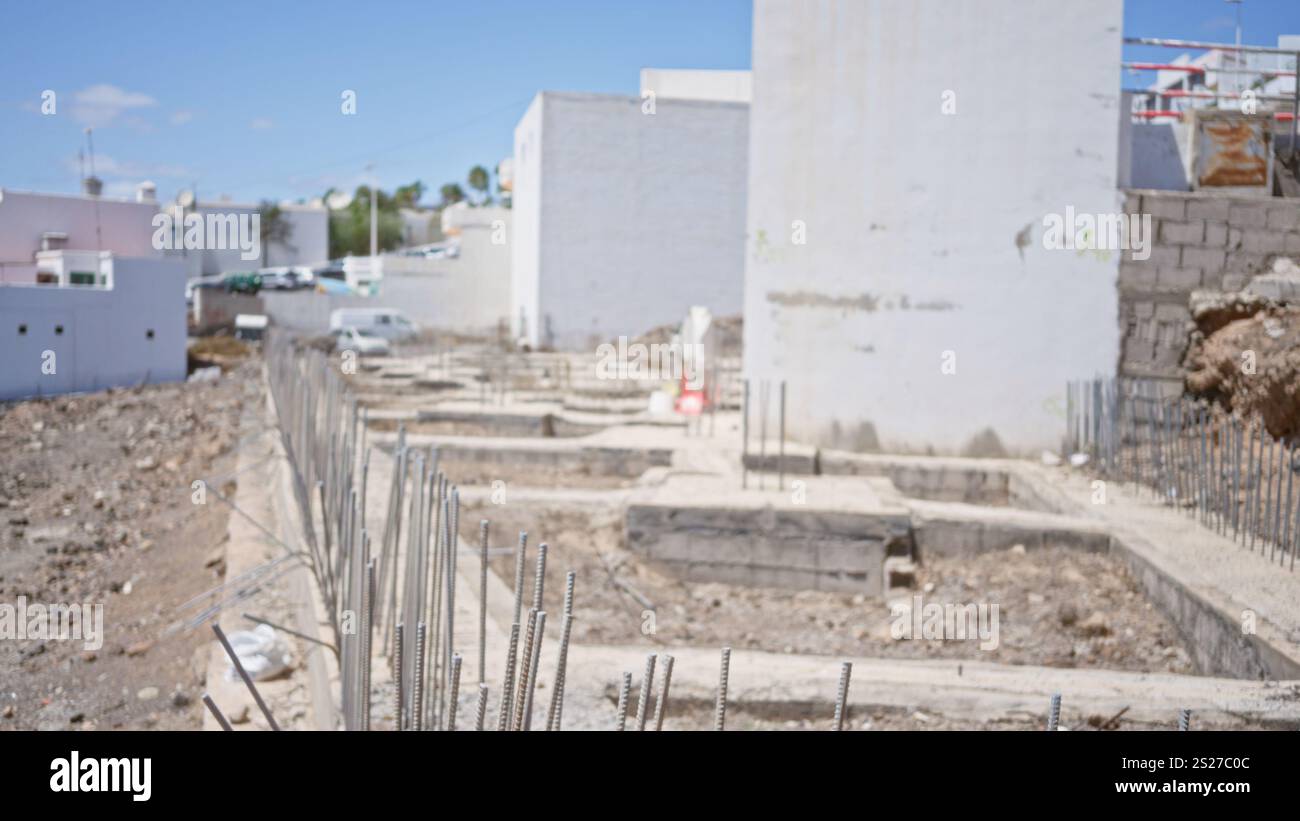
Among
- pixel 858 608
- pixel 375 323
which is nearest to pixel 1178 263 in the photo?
pixel 858 608

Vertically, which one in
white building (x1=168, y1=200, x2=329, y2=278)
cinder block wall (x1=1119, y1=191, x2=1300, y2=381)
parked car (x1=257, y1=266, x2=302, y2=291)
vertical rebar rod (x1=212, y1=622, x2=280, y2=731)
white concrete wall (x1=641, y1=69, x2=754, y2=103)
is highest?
white concrete wall (x1=641, y1=69, x2=754, y2=103)

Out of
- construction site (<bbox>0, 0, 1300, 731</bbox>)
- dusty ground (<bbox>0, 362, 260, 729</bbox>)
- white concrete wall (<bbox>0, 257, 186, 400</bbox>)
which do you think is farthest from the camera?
white concrete wall (<bbox>0, 257, 186, 400</bbox>)

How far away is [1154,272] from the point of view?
9055mm

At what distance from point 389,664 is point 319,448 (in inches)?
116

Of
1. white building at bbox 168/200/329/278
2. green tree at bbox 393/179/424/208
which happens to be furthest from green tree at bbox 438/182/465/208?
white building at bbox 168/200/329/278

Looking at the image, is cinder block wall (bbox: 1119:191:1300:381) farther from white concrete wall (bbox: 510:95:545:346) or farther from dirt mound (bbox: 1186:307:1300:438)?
white concrete wall (bbox: 510:95:545:346)

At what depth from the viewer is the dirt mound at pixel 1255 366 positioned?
7.10m

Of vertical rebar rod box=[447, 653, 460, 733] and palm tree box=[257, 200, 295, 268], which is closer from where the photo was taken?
vertical rebar rod box=[447, 653, 460, 733]

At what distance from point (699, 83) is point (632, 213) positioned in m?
5.09

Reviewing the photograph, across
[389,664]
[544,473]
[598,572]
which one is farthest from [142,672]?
[544,473]

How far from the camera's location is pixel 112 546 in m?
8.84

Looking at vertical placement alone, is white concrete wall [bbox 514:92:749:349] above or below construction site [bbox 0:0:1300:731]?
above

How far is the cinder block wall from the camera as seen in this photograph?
28.1 ft

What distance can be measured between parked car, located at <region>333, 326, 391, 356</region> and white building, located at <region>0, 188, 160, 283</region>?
570cm
